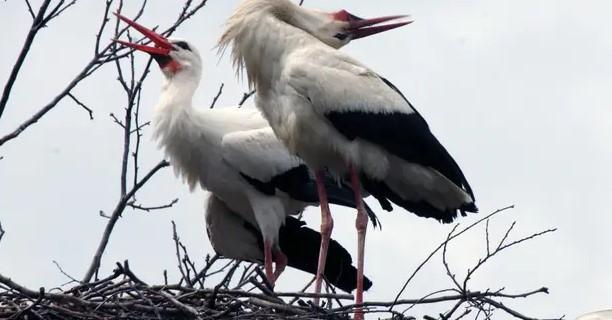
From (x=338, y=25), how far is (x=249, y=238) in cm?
200

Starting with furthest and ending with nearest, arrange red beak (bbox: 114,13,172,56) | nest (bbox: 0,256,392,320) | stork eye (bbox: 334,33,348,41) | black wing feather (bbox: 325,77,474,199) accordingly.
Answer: red beak (bbox: 114,13,172,56), stork eye (bbox: 334,33,348,41), black wing feather (bbox: 325,77,474,199), nest (bbox: 0,256,392,320)

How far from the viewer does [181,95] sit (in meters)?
11.0

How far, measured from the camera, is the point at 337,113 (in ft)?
30.6

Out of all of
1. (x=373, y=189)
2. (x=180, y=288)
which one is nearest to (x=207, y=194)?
(x=373, y=189)

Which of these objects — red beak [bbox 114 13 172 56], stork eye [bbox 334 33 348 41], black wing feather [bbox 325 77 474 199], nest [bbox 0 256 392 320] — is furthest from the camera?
red beak [bbox 114 13 172 56]

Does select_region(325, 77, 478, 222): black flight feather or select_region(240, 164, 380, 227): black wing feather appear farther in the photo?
select_region(240, 164, 380, 227): black wing feather

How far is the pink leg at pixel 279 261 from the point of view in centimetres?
1115

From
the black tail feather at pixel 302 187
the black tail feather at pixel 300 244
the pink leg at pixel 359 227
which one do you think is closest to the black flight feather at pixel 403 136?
the pink leg at pixel 359 227

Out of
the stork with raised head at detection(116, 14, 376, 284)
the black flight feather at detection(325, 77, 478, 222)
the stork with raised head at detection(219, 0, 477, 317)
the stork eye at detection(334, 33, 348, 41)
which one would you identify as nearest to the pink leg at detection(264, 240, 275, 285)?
the stork with raised head at detection(116, 14, 376, 284)

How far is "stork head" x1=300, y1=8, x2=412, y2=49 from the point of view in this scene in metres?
9.74

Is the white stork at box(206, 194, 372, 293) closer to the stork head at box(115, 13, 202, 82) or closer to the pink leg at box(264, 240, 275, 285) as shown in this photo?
the pink leg at box(264, 240, 275, 285)

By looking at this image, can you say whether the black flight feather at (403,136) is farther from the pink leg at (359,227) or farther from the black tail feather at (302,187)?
the black tail feather at (302,187)

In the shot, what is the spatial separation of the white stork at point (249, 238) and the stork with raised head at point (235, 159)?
0.29 ft

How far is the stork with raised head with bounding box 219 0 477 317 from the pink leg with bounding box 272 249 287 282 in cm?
138
